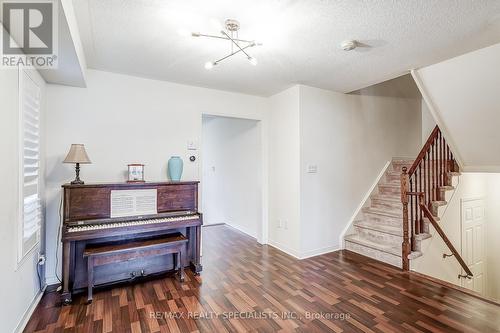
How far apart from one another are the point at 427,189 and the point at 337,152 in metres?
1.32

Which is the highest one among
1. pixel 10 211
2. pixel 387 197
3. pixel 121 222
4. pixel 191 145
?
pixel 191 145

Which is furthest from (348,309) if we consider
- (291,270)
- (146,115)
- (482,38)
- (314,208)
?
(146,115)

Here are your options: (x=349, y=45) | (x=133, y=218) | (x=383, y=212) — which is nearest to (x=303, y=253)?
Answer: (x=383, y=212)

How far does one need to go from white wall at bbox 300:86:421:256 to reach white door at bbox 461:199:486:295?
4.73 feet

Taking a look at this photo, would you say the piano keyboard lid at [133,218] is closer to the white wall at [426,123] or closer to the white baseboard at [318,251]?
the white baseboard at [318,251]

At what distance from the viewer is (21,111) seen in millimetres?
2029

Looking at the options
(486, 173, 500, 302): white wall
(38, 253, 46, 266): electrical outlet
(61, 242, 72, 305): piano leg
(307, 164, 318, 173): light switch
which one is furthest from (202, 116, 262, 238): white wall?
(486, 173, 500, 302): white wall

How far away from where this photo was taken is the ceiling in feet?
5.93

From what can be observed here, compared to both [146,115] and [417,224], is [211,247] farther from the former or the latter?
[417,224]

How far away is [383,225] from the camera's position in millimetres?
3842

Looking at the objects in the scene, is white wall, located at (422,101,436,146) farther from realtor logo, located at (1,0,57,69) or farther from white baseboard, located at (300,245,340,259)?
realtor logo, located at (1,0,57,69)

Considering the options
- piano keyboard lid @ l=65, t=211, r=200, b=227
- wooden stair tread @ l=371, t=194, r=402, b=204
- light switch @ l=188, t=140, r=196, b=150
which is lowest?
piano keyboard lid @ l=65, t=211, r=200, b=227

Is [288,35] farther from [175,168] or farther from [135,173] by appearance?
[135,173]

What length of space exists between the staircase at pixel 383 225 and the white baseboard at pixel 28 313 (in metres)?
3.86
